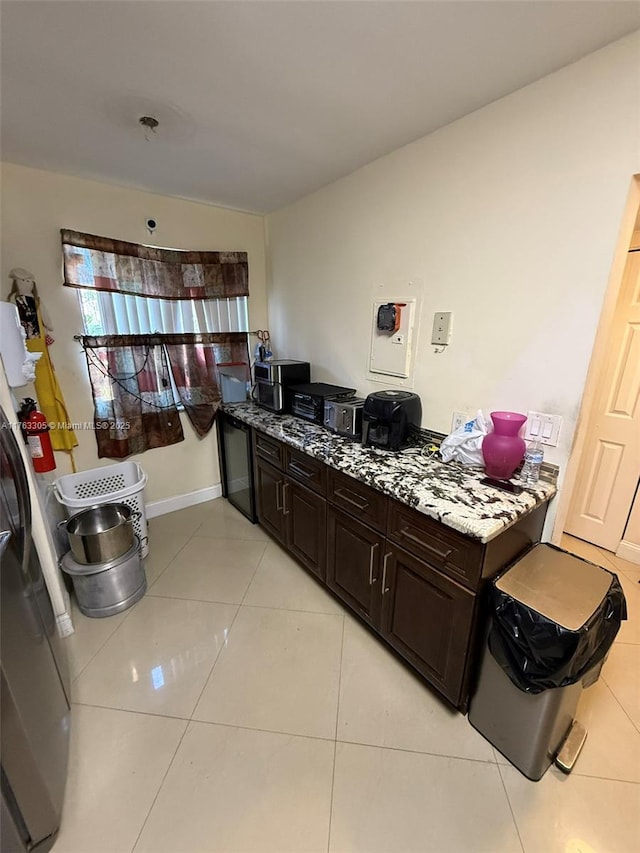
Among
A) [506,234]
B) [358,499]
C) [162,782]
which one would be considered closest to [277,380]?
[358,499]

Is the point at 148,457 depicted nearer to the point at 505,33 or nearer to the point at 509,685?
the point at 509,685

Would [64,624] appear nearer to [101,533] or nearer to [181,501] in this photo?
[101,533]

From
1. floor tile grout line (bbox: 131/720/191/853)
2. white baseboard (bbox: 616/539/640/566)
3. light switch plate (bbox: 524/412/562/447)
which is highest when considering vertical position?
light switch plate (bbox: 524/412/562/447)

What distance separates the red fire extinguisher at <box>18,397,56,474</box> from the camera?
1.78 metres

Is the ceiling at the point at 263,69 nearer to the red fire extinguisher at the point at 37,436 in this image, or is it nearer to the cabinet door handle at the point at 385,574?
the red fire extinguisher at the point at 37,436

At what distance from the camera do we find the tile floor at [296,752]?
3.71 feet

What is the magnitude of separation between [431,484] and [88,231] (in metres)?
2.54

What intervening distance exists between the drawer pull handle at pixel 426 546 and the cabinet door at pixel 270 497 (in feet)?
3.16

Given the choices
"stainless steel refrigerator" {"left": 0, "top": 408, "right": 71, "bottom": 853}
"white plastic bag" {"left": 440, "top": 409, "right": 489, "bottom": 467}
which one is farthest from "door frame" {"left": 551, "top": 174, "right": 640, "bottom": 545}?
"stainless steel refrigerator" {"left": 0, "top": 408, "right": 71, "bottom": 853}

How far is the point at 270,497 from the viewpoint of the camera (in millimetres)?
2432

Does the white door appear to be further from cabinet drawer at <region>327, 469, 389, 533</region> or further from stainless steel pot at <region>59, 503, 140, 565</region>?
stainless steel pot at <region>59, 503, 140, 565</region>

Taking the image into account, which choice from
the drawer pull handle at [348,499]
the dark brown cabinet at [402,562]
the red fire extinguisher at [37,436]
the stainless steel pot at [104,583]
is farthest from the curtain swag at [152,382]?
the drawer pull handle at [348,499]

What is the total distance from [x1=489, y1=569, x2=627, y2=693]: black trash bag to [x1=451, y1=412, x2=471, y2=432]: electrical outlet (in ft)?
2.68

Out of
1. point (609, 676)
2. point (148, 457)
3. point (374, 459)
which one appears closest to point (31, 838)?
point (374, 459)
